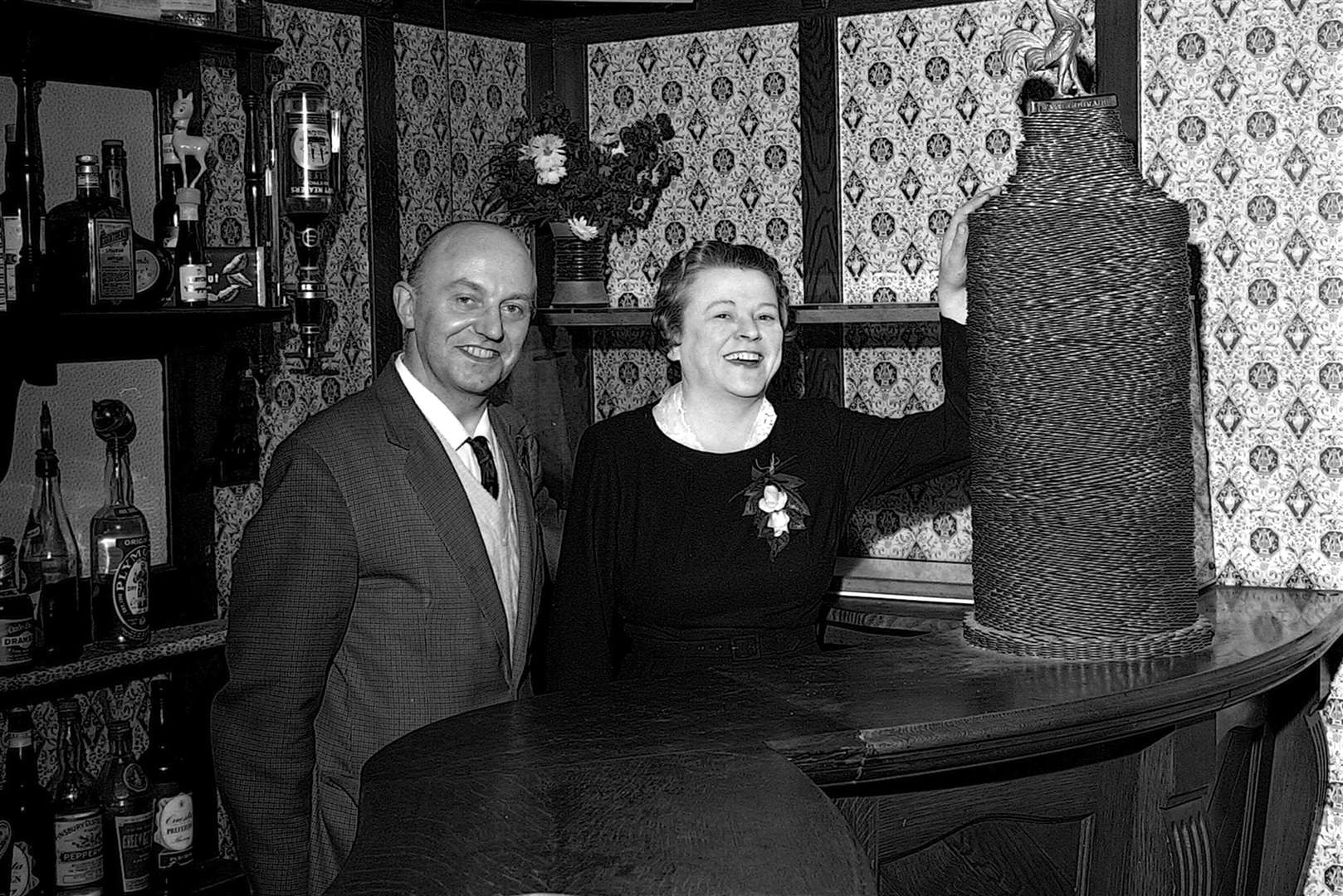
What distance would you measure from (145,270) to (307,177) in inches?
19.5

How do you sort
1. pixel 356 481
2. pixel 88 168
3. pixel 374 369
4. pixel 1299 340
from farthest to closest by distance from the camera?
1. pixel 374 369
2. pixel 1299 340
3. pixel 88 168
4. pixel 356 481

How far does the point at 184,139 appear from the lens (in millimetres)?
3418

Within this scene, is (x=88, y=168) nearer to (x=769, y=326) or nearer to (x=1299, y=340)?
(x=769, y=326)

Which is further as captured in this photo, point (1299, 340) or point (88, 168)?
point (1299, 340)

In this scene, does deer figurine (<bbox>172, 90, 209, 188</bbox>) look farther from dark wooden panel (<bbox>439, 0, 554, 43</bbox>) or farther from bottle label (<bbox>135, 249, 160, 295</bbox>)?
dark wooden panel (<bbox>439, 0, 554, 43</bbox>)

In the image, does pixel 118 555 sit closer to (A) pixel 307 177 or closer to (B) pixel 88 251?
(B) pixel 88 251

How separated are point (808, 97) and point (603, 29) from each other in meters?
0.70

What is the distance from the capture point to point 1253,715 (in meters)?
2.81

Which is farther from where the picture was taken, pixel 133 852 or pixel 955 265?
pixel 133 852

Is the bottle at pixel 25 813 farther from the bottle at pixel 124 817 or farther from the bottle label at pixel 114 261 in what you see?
the bottle label at pixel 114 261

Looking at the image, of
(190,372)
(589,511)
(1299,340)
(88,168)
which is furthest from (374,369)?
(1299,340)

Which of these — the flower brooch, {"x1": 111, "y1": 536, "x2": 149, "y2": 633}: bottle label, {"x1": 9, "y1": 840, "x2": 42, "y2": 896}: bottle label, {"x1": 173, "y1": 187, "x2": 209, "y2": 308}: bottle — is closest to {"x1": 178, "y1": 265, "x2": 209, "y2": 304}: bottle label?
{"x1": 173, "y1": 187, "x2": 209, "y2": 308}: bottle

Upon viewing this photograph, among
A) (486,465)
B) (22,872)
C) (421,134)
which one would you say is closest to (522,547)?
(486,465)

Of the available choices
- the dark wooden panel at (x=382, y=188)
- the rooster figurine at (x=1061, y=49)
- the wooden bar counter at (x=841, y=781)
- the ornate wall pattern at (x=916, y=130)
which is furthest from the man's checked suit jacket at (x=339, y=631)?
the ornate wall pattern at (x=916, y=130)
